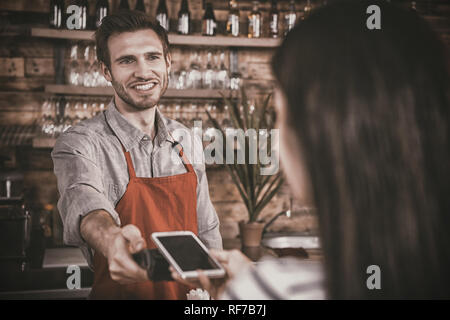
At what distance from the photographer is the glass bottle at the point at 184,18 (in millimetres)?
2648

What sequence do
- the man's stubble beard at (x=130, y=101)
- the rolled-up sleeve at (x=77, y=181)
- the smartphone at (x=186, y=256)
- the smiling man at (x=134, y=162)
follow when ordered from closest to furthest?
the smartphone at (x=186, y=256) < the rolled-up sleeve at (x=77, y=181) < the smiling man at (x=134, y=162) < the man's stubble beard at (x=130, y=101)

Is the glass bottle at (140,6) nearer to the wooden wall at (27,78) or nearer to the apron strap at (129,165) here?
the wooden wall at (27,78)

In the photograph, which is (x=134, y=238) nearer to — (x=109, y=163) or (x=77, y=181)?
(x=77, y=181)

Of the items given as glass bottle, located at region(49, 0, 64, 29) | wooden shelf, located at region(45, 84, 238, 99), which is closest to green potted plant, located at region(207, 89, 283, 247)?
wooden shelf, located at region(45, 84, 238, 99)

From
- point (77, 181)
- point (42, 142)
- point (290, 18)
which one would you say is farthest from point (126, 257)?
point (290, 18)

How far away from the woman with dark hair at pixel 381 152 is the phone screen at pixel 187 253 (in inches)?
15.0

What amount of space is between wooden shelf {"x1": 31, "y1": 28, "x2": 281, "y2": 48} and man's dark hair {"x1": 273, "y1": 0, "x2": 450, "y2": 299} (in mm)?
1973

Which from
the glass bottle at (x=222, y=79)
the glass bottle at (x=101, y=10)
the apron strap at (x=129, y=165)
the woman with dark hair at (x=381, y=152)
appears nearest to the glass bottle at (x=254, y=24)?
the glass bottle at (x=222, y=79)

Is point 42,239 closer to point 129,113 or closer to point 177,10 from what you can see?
point 129,113

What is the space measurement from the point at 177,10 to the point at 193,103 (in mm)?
585

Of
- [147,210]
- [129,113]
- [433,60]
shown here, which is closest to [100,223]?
[147,210]

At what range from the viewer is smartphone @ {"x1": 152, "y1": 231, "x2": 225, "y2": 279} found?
90cm

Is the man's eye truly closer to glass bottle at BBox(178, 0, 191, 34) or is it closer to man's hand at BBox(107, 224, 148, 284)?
man's hand at BBox(107, 224, 148, 284)

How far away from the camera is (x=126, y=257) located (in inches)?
38.1
